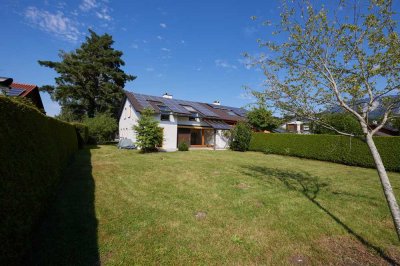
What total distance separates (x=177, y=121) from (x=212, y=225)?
21.1m

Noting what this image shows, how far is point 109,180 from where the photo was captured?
884cm

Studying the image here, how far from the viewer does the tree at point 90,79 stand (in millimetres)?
34000

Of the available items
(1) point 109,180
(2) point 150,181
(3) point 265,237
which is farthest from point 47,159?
(3) point 265,237

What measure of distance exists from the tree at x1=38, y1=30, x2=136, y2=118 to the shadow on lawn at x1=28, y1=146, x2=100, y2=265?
31814mm

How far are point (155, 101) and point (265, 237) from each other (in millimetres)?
24436

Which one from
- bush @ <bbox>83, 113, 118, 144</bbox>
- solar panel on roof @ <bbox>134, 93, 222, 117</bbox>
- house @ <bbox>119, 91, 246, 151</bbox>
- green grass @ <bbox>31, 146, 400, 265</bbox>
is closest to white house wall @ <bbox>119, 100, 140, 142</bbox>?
house @ <bbox>119, 91, 246, 151</bbox>

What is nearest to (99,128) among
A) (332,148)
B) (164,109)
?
(164,109)

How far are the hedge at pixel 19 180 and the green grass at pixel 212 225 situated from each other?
604mm

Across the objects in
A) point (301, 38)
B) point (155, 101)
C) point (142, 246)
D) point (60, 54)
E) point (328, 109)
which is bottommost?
point (142, 246)

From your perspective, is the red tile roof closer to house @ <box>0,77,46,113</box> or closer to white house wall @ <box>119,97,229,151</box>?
house @ <box>0,77,46,113</box>

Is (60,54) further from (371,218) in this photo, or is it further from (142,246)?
(371,218)

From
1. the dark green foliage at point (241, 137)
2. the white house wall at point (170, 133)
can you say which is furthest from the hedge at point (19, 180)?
the dark green foliage at point (241, 137)

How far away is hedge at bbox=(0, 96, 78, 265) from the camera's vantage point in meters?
3.14

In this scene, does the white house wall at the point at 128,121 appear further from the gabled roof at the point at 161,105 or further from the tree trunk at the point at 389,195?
the tree trunk at the point at 389,195
